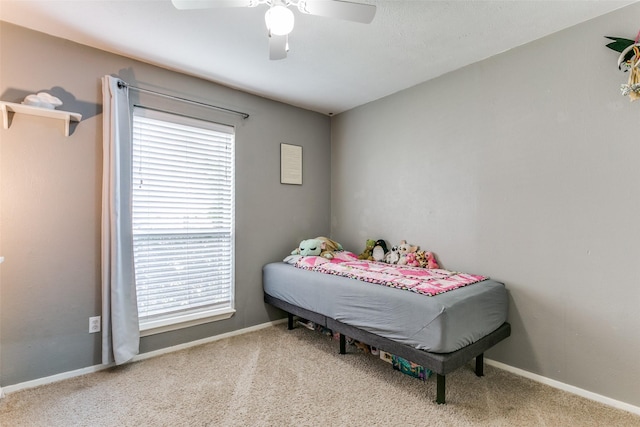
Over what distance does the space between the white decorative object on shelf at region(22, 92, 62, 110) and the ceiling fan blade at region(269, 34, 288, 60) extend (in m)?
1.54

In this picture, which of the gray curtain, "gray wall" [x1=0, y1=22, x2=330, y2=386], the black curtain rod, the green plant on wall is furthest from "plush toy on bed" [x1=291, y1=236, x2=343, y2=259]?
the green plant on wall

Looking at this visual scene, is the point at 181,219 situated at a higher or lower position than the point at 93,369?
higher

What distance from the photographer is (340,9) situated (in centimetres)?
151

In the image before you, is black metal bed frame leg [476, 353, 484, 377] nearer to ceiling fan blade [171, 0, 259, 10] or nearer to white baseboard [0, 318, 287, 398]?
white baseboard [0, 318, 287, 398]

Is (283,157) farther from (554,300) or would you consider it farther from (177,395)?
(554,300)

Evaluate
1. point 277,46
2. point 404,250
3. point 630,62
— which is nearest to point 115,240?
point 277,46

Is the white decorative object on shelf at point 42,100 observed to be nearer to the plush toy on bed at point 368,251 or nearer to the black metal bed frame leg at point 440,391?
the plush toy on bed at point 368,251

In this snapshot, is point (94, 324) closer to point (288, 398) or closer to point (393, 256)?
point (288, 398)

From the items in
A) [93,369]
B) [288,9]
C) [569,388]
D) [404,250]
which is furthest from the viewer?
[404,250]

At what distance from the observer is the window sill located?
2.56 meters

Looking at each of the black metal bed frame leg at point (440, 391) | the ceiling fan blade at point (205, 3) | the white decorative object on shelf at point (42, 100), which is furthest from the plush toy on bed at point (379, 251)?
the white decorative object on shelf at point (42, 100)

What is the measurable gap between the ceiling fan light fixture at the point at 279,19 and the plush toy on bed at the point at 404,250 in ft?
6.91

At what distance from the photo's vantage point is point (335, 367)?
239 cm

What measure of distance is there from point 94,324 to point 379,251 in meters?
2.43
